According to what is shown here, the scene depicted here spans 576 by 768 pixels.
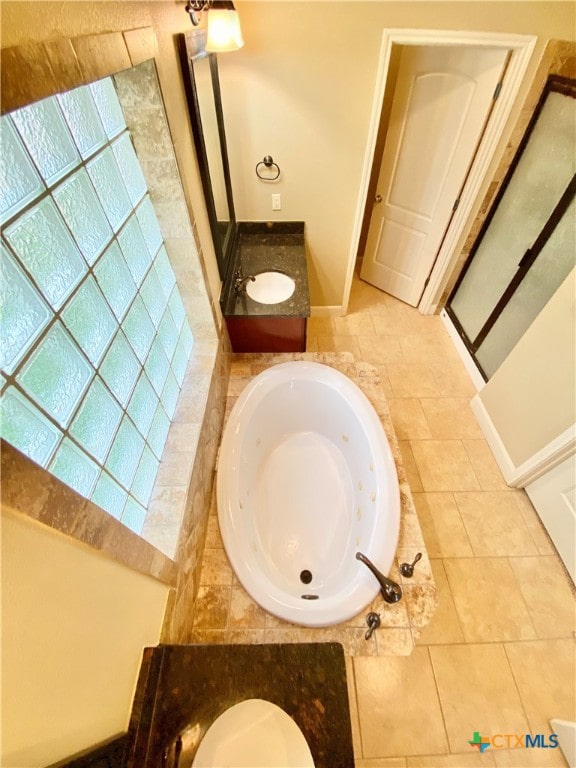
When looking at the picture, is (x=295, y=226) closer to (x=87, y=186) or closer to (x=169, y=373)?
(x=169, y=373)

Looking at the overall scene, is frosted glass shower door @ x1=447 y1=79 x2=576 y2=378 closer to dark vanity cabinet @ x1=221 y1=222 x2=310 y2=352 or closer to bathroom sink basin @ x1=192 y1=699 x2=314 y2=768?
dark vanity cabinet @ x1=221 y1=222 x2=310 y2=352

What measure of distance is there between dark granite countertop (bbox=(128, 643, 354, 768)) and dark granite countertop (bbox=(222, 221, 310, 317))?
65.1 inches

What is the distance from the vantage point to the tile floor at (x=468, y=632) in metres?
1.35

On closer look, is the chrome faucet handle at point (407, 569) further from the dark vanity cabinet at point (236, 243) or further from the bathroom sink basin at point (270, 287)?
the bathroom sink basin at point (270, 287)

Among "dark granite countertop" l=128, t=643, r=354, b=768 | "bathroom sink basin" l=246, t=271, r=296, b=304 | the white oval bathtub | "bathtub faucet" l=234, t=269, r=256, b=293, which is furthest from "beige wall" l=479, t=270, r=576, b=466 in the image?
"bathtub faucet" l=234, t=269, r=256, b=293

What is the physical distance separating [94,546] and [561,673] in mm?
2051

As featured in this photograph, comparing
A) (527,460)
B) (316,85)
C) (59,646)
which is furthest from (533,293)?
(59,646)

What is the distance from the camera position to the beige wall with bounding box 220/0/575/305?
64.9 inches

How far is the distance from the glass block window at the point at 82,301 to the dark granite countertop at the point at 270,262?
741mm

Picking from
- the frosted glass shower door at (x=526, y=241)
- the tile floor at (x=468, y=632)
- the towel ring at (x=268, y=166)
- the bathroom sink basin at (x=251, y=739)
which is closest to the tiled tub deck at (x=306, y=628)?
the tile floor at (x=468, y=632)

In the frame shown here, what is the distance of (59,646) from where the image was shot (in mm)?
616

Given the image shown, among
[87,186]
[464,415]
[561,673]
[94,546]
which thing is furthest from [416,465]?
[87,186]

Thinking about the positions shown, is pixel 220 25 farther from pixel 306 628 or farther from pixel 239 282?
pixel 306 628

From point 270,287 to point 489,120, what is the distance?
67.4 inches
